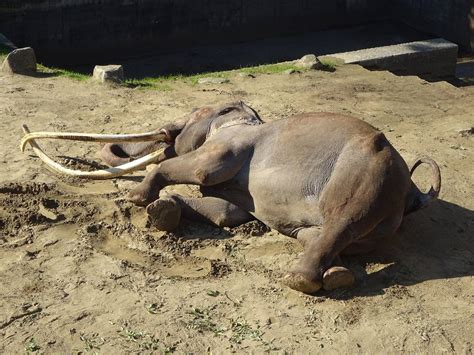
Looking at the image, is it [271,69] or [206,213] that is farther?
[271,69]

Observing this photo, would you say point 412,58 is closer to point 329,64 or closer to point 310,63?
point 329,64

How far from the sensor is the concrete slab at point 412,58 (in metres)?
12.2

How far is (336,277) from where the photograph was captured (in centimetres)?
568

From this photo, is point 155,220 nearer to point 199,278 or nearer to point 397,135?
point 199,278

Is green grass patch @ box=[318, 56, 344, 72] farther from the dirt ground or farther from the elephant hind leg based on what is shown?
the elephant hind leg

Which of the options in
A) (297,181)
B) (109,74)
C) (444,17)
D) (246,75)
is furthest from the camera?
(444,17)

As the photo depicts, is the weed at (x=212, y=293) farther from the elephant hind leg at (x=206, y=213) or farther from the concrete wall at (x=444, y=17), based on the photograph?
the concrete wall at (x=444, y=17)

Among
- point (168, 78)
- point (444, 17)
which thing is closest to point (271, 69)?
point (168, 78)

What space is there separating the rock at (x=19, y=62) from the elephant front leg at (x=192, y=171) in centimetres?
438

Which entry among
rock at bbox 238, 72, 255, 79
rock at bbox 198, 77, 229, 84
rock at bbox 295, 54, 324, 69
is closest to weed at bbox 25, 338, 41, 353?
rock at bbox 198, 77, 229, 84

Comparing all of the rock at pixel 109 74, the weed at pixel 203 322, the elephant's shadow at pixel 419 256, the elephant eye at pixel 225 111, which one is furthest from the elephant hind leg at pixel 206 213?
the rock at pixel 109 74

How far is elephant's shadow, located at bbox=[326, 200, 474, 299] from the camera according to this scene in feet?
19.6

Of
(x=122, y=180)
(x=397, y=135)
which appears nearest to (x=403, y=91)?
(x=397, y=135)

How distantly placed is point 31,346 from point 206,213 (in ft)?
6.42
